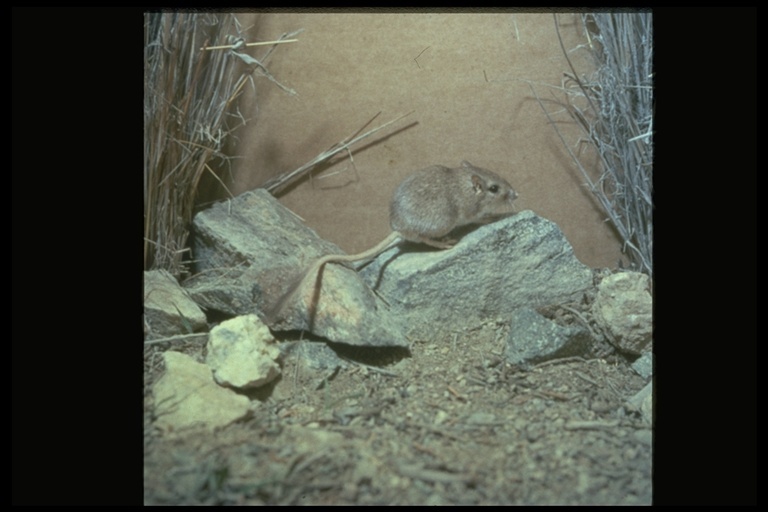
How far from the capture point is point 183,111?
104 inches

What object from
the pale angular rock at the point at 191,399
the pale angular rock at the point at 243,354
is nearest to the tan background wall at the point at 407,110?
the pale angular rock at the point at 243,354

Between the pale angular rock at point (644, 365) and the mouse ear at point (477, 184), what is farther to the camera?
the mouse ear at point (477, 184)

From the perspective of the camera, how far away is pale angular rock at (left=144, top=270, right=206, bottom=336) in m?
2.38

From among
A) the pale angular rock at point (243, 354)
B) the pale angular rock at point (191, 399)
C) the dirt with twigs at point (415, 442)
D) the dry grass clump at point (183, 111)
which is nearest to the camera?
the dirt with twigs at point (415, 442)

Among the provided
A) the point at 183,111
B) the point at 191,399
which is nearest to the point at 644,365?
the point at 191,399

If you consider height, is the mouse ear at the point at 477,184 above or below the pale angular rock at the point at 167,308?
above

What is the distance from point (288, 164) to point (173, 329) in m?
0.86

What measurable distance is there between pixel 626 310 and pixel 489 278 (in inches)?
22.5

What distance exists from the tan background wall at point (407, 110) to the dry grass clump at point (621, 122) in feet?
0.22

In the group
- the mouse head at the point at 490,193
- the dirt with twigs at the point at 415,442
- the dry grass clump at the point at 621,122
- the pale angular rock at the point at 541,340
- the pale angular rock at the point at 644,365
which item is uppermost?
the dry grass clump at the point at 621,122

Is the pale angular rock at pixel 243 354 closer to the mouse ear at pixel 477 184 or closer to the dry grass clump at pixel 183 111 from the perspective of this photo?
the dry grass clump at pixel 183 111

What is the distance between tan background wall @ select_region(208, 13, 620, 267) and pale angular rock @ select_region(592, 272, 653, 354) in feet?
0.72

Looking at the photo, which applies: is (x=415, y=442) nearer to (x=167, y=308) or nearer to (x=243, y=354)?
(x=243, y=354)

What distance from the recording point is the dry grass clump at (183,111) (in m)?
2.49
